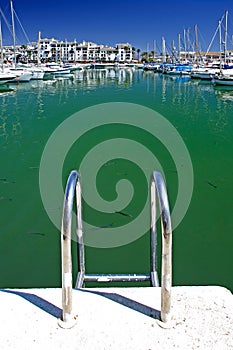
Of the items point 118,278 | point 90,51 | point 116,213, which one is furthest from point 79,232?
point 90,51

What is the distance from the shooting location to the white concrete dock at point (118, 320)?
175 cm

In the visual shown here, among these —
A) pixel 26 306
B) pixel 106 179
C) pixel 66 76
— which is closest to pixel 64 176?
pixel 106 179

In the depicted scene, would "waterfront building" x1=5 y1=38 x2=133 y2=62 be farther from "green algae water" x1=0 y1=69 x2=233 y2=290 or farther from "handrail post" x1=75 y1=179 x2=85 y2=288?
"handrail post" x1=75 y1=179 x2=85 y2=288

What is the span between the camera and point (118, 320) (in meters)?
1.90

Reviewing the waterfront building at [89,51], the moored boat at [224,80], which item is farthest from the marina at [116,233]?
the waterfront building at [89,51]

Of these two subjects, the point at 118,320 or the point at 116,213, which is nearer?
the point at 118,320

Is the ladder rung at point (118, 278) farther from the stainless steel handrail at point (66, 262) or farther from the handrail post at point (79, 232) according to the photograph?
the stainless steel handrail at point (66, 262)

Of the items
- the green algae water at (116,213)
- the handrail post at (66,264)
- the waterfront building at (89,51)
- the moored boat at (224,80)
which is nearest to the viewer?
the handrail post at (66,264)

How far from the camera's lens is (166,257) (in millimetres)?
1844

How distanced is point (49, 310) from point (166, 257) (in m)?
0.75

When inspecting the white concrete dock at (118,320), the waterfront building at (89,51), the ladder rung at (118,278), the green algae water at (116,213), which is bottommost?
the green algae water at (116,213)

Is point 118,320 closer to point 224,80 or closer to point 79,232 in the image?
point 79,232

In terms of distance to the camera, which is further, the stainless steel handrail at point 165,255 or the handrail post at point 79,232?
the handrail post at point 79,232

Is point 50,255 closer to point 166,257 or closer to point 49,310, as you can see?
point 49,310
